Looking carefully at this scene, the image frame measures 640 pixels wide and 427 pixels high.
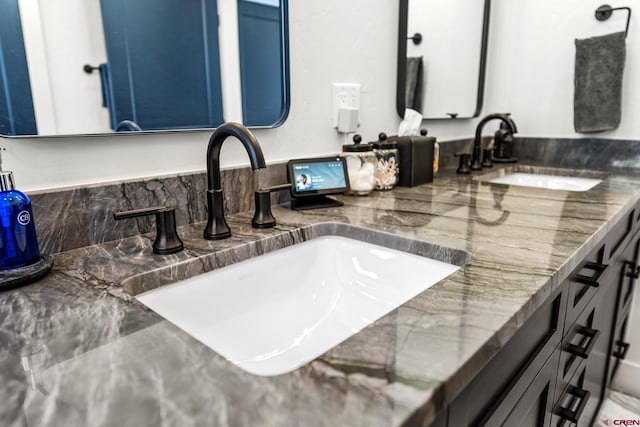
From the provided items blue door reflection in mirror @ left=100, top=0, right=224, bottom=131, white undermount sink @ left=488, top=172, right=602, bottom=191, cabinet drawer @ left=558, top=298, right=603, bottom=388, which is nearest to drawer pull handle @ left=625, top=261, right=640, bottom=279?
white undermount sink @ left=488, top=172, right=602, bottom=191

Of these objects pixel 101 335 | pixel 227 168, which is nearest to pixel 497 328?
pixel 101 335

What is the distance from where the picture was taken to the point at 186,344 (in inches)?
16.2

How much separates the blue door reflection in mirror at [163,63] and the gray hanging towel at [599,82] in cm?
149

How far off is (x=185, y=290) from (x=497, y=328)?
1.45 feet

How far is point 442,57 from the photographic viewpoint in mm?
1608

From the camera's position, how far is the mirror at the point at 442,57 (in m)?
1.38

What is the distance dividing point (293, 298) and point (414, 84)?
973mm

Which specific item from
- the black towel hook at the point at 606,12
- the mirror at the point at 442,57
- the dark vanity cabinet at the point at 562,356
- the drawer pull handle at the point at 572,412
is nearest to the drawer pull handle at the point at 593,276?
the dark vanity cabinet at the point at 562,356

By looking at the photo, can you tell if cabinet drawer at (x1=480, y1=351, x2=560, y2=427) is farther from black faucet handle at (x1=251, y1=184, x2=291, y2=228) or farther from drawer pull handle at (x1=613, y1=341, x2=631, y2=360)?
drawer pull handle at (x1=613, y1=341, x2=631, y2=360)

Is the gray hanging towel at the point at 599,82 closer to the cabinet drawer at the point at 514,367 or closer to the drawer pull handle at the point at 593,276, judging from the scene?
the drawer pull handle at the point at 593,276

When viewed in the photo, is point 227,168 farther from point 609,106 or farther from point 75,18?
point 609,106

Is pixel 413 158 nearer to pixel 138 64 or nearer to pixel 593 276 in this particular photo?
pixel 593 276

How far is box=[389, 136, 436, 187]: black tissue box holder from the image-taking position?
48.2 inches

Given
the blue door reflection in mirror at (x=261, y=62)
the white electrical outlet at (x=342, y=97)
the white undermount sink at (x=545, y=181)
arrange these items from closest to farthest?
1. the blue door reflection in mirror at (x=261, y=62)
2. the white electrical outlet at (x=342, y=97)
3. the white undermount sink at (x=545, y=181)
